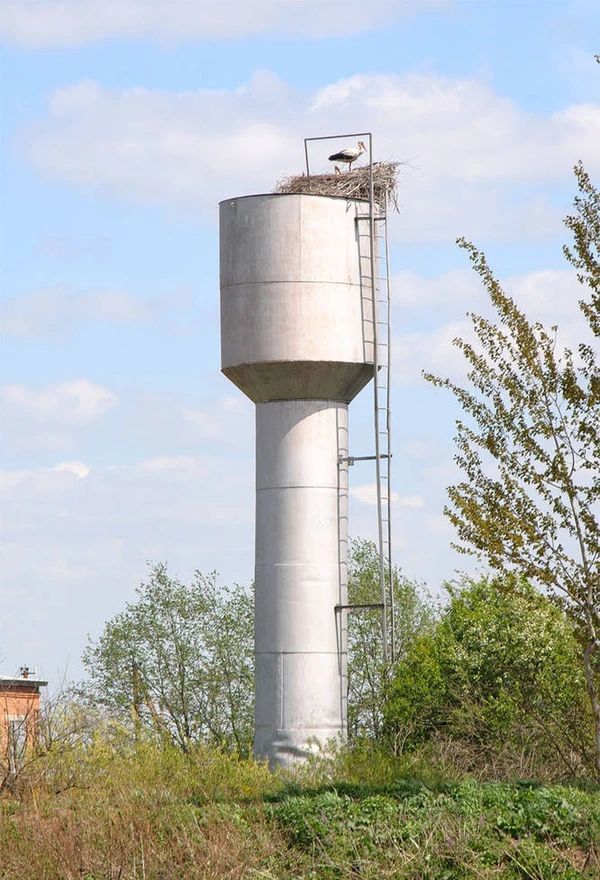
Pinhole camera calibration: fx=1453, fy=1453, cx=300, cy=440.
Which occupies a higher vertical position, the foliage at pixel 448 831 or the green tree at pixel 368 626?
the green tree at pixel 368 626

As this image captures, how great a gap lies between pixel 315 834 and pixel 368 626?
27197 mm

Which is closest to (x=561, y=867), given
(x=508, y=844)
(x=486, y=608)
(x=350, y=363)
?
(x=508, y=844)

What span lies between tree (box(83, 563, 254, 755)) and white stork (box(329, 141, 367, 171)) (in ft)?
66.7

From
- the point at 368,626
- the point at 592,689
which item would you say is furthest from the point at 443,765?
the point at 368,626

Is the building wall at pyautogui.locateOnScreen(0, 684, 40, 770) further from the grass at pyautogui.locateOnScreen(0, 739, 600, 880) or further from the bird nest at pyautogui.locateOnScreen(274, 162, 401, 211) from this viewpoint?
the bird nest at pyautogui.locateOnScreen(274, 162, 401, 211)

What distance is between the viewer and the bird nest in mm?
27641

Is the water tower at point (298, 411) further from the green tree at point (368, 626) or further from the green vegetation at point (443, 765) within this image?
the green tree at point (368, 626)

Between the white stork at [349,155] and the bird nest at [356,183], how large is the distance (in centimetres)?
24

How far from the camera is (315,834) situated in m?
16.7

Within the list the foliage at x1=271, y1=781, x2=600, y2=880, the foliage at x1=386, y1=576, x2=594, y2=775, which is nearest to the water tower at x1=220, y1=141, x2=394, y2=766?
the foliage at x1=386, y1=576, x2=594, y2=775

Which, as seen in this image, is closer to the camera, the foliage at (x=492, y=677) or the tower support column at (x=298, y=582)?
the tower support column at (x=298, y=582)

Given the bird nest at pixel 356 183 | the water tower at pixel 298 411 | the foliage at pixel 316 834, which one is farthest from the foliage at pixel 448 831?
the bird nest at pixel 356 183

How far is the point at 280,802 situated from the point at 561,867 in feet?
13.8

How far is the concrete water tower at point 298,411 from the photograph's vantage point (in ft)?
83.0
